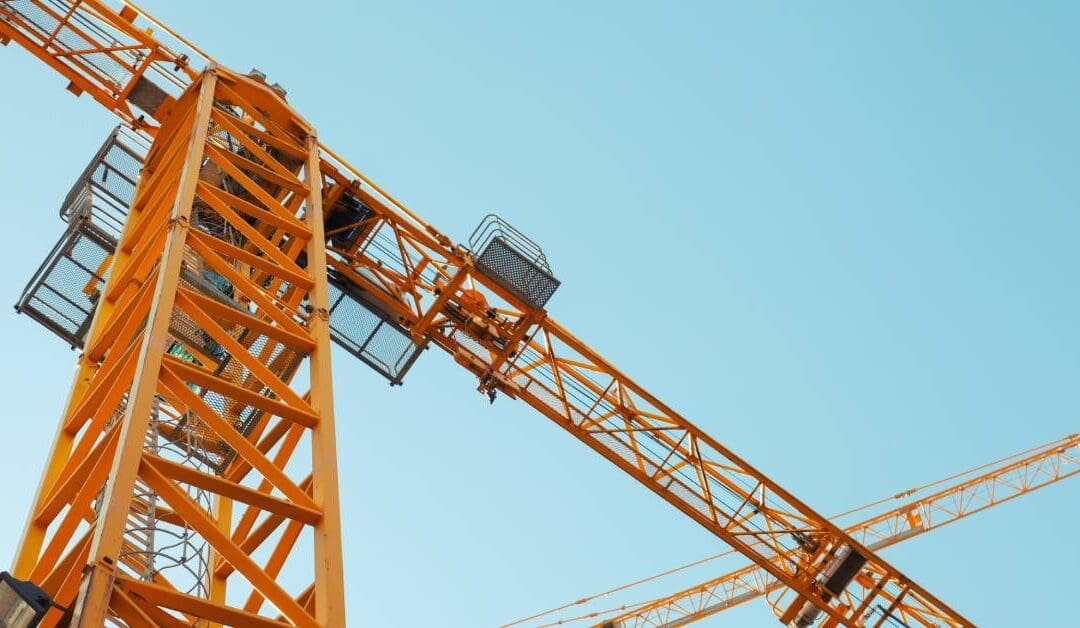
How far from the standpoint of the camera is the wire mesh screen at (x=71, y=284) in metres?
20.3

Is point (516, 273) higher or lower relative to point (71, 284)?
higher

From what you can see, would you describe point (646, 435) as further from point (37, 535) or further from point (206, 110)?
point (37, 535)

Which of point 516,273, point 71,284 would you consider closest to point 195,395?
point 71,284

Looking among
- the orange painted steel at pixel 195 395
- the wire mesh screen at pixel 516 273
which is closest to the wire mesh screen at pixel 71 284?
the orange painted steel at pixel 195 395

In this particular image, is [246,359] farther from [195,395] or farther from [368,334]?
[368,334]

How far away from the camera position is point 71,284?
20516mm

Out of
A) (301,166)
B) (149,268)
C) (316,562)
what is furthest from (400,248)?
(316,562)

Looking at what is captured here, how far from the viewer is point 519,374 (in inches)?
1059

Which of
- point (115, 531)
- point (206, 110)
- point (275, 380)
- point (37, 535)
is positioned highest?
point (206, 110)

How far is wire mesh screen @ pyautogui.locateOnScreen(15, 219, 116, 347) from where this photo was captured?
2028cm

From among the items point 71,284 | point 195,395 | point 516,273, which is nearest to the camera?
point 195,395

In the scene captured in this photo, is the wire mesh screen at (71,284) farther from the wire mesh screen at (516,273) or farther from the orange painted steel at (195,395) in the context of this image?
the wire mesh screen at (516,273)

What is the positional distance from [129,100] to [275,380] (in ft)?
37.3

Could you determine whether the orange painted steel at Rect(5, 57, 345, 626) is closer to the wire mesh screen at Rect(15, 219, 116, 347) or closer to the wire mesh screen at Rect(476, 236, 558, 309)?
the wire mesh screen at Rect(15, 219, 116, 347)
